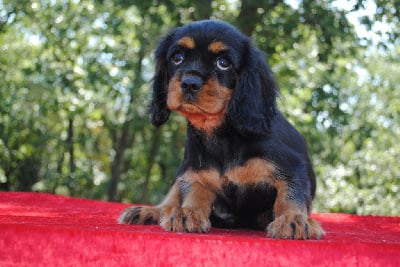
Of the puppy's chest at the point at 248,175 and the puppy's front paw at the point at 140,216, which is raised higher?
the puppy's chest at the point at 248,175

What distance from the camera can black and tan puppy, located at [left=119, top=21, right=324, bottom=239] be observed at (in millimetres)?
2961

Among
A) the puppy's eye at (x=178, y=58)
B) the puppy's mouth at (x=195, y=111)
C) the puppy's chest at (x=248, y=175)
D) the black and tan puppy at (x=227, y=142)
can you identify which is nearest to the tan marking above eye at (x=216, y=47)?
the black and tan puppy at (x=227, y=142)

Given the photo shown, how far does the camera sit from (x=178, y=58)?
3.26 meters

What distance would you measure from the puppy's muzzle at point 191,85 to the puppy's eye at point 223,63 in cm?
26

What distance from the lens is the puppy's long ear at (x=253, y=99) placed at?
3.12 metres

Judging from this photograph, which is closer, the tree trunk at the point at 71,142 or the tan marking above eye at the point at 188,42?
the tan marking above eye at the point at 188,42

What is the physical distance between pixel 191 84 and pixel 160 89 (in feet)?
2.91

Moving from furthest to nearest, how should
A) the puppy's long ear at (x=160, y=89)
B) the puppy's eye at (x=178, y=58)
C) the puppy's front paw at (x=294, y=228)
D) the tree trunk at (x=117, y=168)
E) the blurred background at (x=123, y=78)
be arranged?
the tree trunk at (x=117, y=168)
the blurred background at (x=123, y=78)
the puppy's long ear at (x=160, y=89)
the puppy's eye at (x=178, y=58)
the puppy's front paw at (x=294, y=228)

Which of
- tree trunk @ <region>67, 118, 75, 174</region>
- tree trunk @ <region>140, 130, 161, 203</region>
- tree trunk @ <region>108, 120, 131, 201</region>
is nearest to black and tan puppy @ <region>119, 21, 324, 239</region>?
tree trunk @ <region>140, 130, 161, 203</region>

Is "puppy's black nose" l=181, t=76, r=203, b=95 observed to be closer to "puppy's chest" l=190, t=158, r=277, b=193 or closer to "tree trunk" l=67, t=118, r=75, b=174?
"puppy's chest" l=190, t=158, r=277, b=193

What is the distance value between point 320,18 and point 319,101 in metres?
1.39

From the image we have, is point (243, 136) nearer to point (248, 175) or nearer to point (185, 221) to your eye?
point (248, 175)

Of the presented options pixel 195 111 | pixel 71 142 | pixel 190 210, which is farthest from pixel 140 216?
pixel 71 142

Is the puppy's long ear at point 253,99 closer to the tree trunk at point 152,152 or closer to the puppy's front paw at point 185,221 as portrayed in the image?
the puppy's front paw at point 185,221
